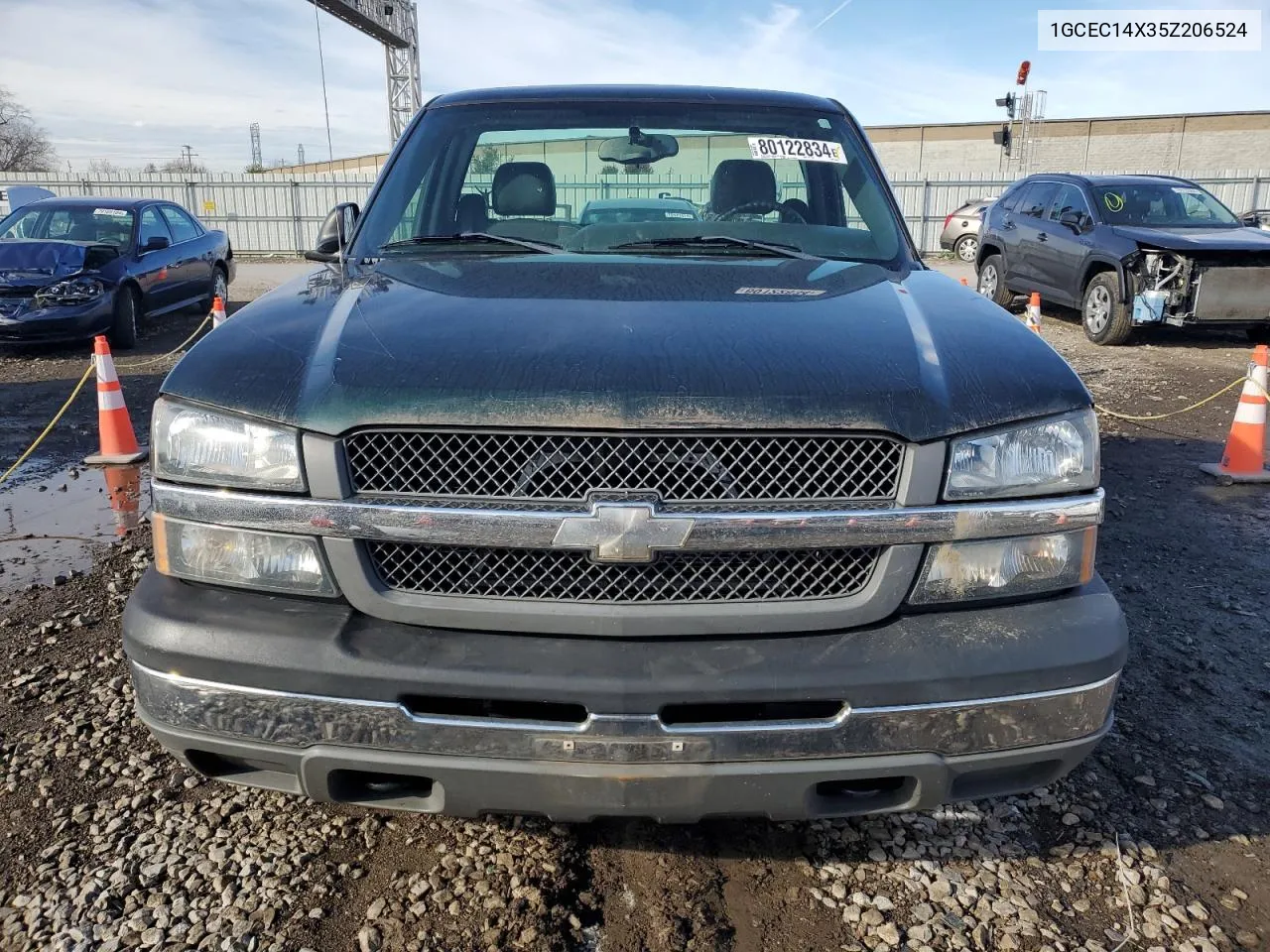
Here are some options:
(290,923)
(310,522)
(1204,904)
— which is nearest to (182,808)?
(290,923)

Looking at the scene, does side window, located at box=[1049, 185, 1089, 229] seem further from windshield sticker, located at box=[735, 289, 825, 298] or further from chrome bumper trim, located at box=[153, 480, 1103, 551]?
chrome bumper trim, located at box=[153, 480, 1103, 551]

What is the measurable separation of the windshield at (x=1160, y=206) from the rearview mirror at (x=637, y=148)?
30.8 ft

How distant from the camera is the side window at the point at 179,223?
11461 millimetres

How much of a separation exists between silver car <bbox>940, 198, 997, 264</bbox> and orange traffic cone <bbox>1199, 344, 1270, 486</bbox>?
17.6 metres

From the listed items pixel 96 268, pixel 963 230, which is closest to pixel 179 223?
pixel 96 268

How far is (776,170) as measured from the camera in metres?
3.24

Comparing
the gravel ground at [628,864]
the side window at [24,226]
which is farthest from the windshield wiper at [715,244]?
the side window at [24,226]

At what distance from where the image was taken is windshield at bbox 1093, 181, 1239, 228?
10922 millimetres

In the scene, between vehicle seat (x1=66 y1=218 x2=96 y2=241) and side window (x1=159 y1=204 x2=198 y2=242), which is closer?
vehicle seat (x1=66 y1=218 x2=96 y2=241)

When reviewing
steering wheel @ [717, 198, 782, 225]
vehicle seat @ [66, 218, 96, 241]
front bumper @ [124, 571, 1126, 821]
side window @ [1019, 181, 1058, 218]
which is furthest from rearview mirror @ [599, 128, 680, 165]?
side window @ [1019, 181, 1058, 218]

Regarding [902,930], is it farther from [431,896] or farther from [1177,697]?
[1177,697]

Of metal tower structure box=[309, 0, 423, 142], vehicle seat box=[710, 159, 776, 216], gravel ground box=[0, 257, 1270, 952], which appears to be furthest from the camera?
metal tower structure box=[309, 0, 423, 142]

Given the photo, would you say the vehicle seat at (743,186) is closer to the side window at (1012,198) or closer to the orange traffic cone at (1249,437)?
the orange traffic cone at (1249,437)

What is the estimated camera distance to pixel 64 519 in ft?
16.6
